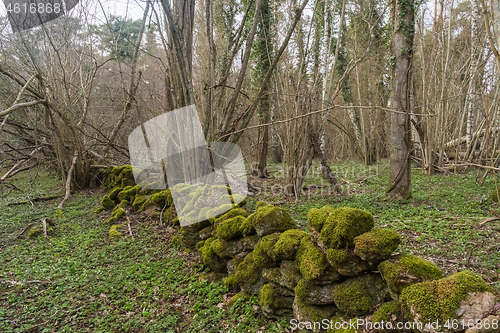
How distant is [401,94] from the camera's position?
5234 mm

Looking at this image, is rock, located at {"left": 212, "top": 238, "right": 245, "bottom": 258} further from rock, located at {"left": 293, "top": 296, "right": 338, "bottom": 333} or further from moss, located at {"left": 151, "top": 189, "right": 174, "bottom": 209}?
moss, located at {"left": 151, "top": 189, "right": 174, "bottom": 209}

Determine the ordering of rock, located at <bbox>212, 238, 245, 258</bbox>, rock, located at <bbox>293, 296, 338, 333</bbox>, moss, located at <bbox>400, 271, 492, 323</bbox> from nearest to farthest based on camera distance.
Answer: moss, located at <bbox>400, 271, 492, 323</bbox>, rock, located at <bbox>293, 296, 338, 333</bbox>, rock, located at <bbox>212, 238, 245, 258</bbox>

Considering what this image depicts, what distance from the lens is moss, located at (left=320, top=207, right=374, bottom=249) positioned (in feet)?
7.25

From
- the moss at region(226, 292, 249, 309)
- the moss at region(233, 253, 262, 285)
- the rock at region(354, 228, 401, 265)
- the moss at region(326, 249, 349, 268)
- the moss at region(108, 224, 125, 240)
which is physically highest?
the rock at region(354, 228, 401, 265)

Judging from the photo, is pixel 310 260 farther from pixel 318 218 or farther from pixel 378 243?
pixel 378 243

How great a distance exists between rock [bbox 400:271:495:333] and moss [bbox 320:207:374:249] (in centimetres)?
56

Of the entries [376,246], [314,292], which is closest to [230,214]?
[314,292]

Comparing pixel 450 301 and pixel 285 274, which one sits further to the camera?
pixel 285 274

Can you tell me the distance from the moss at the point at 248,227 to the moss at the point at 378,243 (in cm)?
143

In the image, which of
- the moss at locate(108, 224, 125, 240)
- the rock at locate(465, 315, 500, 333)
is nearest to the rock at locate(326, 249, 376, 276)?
the rock at locate(465, 315, 500, 333)

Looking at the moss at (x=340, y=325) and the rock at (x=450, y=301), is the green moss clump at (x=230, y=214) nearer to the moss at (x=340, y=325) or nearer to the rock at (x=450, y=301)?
the moss at (x=340, y=325)

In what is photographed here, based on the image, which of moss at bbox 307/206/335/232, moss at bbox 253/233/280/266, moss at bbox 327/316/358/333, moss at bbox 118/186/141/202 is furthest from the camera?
moss at bbox 118/186/141/202

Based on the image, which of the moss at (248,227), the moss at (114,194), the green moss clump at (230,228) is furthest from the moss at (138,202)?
the moss at (248,227)

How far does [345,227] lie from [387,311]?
2.03 feet
